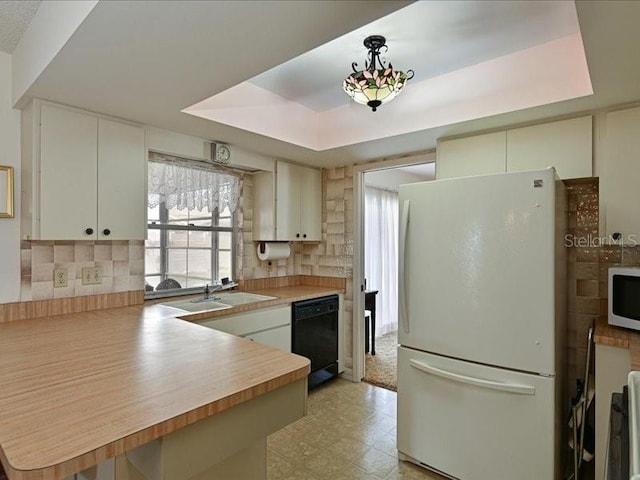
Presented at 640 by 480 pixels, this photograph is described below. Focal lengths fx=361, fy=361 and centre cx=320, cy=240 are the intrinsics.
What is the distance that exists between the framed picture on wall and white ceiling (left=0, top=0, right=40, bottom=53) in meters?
0.66

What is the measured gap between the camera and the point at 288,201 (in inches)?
133

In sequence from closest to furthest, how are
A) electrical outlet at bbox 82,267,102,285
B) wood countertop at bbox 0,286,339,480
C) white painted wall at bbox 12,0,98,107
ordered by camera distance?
wood countertop at bbox 0,286,339,480, white painted wall at bbox 12,0,98,107, electrical outlet at bbox 82,267,102,285

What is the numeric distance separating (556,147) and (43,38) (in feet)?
8.90

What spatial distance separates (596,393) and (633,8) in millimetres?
1643

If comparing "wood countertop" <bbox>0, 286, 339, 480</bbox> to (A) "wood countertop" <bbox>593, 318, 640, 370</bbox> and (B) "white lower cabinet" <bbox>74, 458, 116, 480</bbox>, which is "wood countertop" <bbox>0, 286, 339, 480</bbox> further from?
(A) "wood countertop" <bbox>593, 318, 640, 370</bbox>

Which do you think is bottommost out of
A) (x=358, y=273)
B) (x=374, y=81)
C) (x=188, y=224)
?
(x=358, y=273)

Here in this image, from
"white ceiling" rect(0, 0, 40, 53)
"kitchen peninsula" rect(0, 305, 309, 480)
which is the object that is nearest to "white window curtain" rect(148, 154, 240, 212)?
"white ceiling" rect(0, 0, 40, 53)

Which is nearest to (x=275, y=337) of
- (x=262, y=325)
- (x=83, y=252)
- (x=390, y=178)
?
(x=262, y=325)

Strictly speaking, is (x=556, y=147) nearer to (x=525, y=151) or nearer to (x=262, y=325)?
(x=525, y=151)

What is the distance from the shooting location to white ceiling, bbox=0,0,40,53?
5.27ft

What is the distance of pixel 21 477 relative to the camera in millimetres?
735

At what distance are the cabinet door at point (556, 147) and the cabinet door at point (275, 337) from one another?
1.98 m

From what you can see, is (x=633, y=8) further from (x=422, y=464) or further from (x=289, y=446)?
(x=289, y=446)

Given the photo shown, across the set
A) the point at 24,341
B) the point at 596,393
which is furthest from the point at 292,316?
the point at 596,393
